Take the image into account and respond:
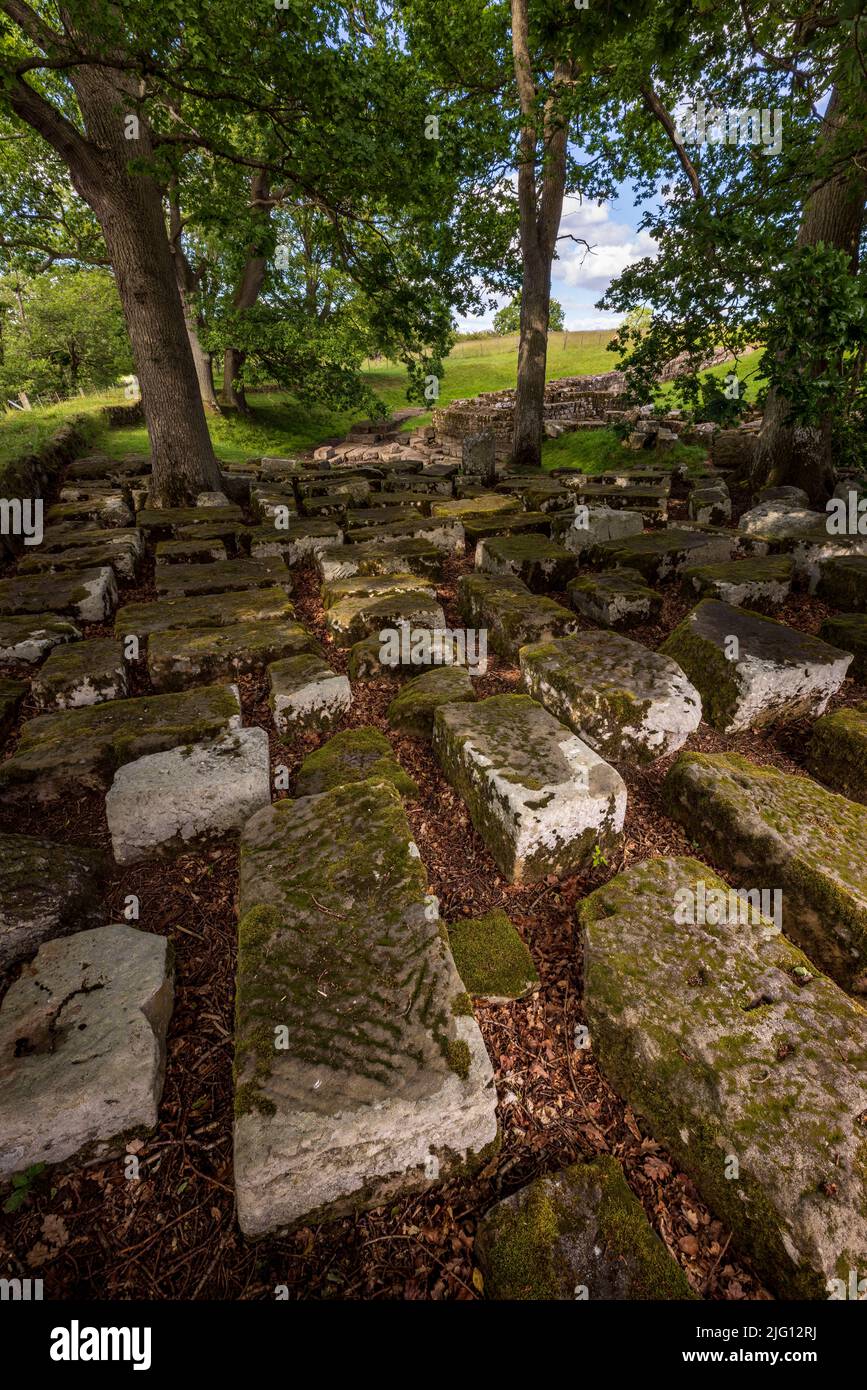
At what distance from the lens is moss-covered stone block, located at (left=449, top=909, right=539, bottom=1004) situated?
7.77 ft

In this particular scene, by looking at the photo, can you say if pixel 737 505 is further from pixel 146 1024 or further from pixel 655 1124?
pixel 146 1024

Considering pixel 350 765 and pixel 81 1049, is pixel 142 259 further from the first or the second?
pixel 81 1049

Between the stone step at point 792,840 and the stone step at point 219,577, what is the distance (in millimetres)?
4218

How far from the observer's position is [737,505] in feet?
31.1

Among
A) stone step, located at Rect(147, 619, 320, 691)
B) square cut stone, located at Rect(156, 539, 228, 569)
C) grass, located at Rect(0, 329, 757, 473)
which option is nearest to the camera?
stone step, located at Rect(147, 619, 320, 691)

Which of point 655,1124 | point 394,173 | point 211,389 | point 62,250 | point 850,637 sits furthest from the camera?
point 211,389

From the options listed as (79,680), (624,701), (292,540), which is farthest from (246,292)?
(624,701)

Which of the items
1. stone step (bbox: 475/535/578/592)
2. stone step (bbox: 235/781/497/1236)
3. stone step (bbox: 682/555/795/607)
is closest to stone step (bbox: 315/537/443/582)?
stone step (bbox: 475/535/578/592)

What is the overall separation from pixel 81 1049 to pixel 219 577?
443 cm

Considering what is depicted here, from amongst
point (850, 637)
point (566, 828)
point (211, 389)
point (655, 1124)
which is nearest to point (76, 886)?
point (566, 828)

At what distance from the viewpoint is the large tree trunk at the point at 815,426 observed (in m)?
7.71

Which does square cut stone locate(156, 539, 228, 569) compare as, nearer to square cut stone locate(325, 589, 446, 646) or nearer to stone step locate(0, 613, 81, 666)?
stone step locate(0, 613, 81, 666)

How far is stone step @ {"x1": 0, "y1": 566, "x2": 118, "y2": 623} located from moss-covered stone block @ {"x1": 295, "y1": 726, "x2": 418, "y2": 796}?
3151 millimetres

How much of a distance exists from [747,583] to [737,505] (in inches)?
210
